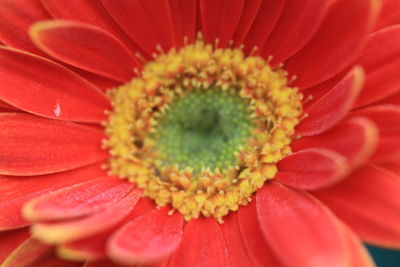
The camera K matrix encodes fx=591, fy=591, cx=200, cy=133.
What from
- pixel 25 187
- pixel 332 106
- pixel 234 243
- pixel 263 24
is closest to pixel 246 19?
pixel 263 24

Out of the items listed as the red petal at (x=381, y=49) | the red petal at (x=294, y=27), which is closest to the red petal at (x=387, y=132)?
the red petal at (x=381, y=49)

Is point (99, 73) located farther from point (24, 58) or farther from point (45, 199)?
point (45, 199)

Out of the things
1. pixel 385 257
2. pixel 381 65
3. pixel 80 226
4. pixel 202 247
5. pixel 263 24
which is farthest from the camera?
pixel 385 257

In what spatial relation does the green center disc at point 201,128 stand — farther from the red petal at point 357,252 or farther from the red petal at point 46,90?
the red petal at point 357,252

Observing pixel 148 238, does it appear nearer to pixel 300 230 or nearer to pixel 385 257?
pixel 300 230

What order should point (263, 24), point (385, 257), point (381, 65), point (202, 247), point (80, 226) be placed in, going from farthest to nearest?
point (385, 257) < point (263, 24) < point (202, 247) < point (381, 65) < point (80, 226)

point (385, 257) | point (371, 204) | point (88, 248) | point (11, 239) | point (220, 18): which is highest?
point (220, 18)

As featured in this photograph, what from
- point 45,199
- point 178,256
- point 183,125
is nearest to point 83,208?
point 45,199
